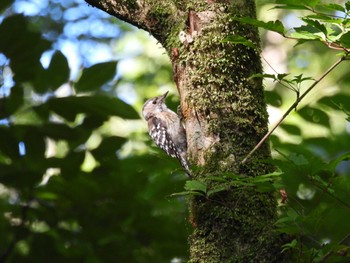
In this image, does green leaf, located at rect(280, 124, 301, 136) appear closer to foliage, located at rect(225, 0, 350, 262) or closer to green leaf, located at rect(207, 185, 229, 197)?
foliage, located at rect(225, 0, 350, 262)

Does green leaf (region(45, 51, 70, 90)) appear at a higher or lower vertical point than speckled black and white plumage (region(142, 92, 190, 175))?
higher

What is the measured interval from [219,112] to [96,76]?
1085 mm

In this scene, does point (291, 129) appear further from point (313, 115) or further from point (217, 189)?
point (217, 189)

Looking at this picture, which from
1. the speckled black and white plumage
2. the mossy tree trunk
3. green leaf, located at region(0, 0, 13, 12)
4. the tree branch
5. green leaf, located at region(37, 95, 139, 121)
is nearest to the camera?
the mossy tree trunk

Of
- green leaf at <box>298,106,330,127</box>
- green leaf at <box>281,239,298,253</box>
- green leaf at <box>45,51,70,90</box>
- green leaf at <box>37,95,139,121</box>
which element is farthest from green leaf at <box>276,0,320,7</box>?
green leaf at <box>45,51,70,90</box>

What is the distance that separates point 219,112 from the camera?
290cm

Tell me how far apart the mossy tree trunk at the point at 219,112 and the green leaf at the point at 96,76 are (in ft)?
1.35

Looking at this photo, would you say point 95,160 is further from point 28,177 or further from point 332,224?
point 332,224

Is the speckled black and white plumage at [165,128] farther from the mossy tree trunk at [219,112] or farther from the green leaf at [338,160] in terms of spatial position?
the green leaf at [338,160]

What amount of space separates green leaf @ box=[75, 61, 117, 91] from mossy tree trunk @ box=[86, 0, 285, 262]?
411mm

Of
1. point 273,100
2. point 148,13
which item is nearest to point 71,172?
point 148,13

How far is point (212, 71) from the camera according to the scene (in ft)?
9.78

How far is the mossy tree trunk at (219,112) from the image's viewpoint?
2.65 meters

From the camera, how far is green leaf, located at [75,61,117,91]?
3645mm
